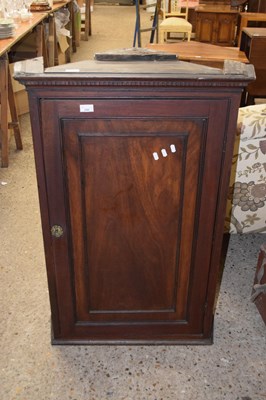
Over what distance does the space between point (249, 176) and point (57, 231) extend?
A: 1020 millimetres

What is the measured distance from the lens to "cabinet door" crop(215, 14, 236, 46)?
639 centimetres

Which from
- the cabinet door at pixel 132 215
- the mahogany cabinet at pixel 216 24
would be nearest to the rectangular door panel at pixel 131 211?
the cabinet door at pixel 132 215

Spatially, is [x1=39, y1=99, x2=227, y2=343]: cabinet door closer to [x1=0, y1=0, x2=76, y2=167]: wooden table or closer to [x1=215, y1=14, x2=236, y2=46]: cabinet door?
[x1=0, y1=0, x2=76, y2=167]: wooden table

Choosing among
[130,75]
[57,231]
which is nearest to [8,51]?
[57,231]

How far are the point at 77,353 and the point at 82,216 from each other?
0.58 m

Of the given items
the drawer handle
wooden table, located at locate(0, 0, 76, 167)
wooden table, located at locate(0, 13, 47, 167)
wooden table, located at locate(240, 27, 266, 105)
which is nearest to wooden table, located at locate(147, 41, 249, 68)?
wooden table, located at locate(240, 27, 266, 105)

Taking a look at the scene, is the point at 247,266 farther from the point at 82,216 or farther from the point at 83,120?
the point at 83,120

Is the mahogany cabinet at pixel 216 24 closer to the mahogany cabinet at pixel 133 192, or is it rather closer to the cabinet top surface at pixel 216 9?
the cabinet top surface at pixel 216 9

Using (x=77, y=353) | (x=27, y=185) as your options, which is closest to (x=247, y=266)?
(x=77, y=353)

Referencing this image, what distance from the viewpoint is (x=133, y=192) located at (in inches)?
53.8

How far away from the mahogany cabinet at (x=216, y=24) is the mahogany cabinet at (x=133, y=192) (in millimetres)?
5587

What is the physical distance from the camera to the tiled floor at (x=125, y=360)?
4.96 feet

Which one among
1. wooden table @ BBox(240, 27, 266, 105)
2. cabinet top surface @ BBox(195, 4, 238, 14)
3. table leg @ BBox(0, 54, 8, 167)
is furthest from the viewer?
cabinet top surface @ BBox(195, 4, 238, 14)

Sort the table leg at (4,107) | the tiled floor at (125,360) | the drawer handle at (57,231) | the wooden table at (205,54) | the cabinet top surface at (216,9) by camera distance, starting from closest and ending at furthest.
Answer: the drawer handle at (57,231) < the tiled floor at (125,360) < the table leg at (4,107) < the wooden table at (205,54) < the cabinet top surface at (216,9)
